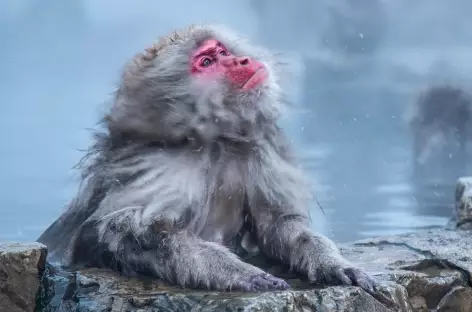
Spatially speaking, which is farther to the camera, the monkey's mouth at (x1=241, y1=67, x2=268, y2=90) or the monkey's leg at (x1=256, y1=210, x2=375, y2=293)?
the monkey's mouth at (x1=241, y1=67, x2=268, y2=90)

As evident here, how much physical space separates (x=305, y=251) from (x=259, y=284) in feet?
1.12

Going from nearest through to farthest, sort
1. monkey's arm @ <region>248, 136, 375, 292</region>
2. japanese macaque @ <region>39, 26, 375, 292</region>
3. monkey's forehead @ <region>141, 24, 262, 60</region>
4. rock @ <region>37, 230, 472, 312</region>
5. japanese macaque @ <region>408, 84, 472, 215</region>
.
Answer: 1. rock @ <region>37, 230, 472, 312</region>
2. japanese macaque @ <region>39, 26, 375, 292</region>
3. monkey's arm @ <region>248, 136, 375, 292</region>
4. monkey's forehead @ <region>141, 24, 262, 60</region>
5. japanese macaque @ <region>408, 84, 472, 215</region>

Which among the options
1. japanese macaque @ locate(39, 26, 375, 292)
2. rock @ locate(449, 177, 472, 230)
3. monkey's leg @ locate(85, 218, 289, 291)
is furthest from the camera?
rock @ locate(449, 177, 472, 230)

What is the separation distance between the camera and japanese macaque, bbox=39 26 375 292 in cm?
226

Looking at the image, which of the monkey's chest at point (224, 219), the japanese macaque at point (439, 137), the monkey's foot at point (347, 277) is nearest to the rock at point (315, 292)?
the monkey's foot at point (347, 277)

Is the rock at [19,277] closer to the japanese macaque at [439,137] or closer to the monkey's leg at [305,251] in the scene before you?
the monkey's leg at [305,251]

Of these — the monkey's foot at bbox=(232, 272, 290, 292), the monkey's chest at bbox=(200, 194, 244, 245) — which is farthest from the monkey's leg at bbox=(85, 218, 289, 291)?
the monkey's chest at bbox=(200, 194, 244, 245)

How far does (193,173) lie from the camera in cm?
238

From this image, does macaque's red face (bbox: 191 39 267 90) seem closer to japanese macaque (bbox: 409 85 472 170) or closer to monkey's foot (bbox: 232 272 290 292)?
monkey's foot (bbox: 232 272 290 292)

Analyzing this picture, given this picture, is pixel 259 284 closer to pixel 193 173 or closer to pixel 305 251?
pixel 305 251

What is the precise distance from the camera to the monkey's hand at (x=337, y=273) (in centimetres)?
215

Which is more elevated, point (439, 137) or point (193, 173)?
point (439, 137)

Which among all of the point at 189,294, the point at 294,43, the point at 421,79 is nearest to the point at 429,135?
the point at 421,79

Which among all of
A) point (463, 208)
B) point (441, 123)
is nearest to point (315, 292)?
point (463, 208)
